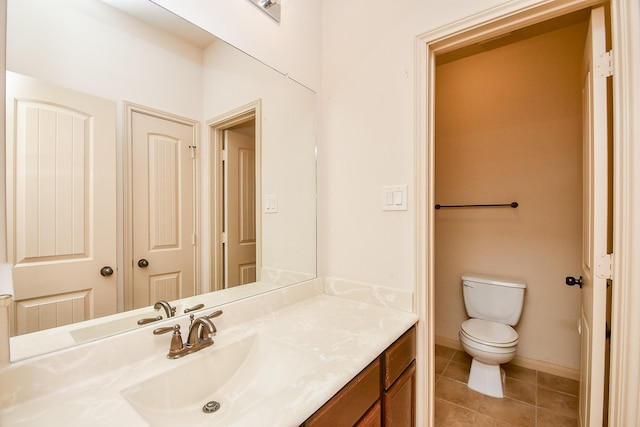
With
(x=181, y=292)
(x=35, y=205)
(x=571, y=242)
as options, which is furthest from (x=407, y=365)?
(x=571, y=242)

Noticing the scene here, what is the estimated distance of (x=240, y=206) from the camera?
1.25 meters

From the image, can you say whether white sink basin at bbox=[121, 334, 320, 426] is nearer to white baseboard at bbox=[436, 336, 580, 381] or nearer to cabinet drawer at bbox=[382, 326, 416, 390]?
cabinet drawer at bbox=[382, 326, 416, 390]

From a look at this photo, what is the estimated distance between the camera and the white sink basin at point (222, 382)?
727mm

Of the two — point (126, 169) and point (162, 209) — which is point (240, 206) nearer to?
point (162, 209)

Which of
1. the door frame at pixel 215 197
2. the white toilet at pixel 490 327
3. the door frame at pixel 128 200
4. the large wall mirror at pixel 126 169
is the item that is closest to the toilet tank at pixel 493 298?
the white toilet at pixel 490 327

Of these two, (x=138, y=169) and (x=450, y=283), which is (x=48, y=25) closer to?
(x=138, y=169)

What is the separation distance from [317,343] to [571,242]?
2166mm

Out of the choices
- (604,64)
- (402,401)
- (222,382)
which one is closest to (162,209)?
(222,382)

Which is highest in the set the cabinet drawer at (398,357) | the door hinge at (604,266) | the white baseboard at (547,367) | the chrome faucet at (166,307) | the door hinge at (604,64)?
the door hinge at (604,64)

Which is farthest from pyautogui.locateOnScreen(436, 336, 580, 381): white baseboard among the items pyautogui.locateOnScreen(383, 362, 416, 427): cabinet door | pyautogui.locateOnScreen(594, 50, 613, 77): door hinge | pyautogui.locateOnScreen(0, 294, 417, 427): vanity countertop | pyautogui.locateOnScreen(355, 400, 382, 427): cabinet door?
pyautogui.locateOnScreen(594, 50, 613, 77): door hinge

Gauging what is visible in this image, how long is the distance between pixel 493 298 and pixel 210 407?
87.0 inches

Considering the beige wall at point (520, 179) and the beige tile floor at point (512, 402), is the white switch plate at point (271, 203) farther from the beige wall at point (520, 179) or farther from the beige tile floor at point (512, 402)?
the beige wall at point (520, 179)

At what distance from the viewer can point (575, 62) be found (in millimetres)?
2023

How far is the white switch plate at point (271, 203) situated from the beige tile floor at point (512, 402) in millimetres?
1615
